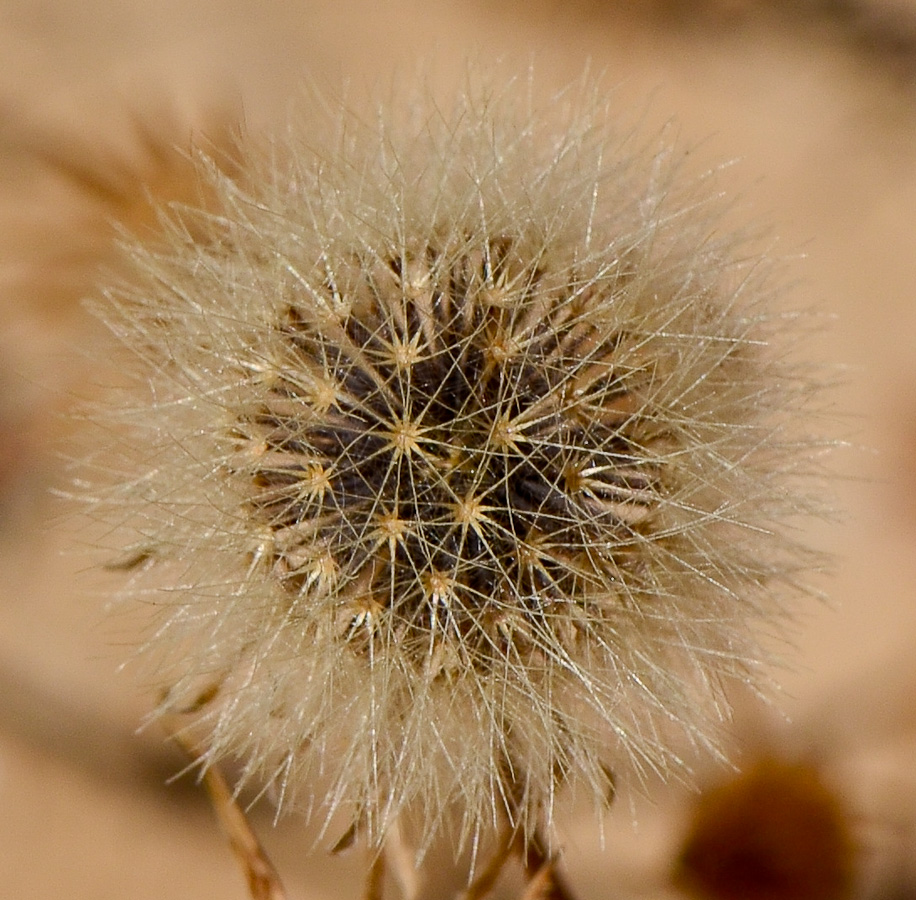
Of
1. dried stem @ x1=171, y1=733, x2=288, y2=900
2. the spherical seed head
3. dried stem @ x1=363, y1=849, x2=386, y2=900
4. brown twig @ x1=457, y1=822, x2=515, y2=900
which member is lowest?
dried stem @ x1=171, y1=733, x2=288, y2=900

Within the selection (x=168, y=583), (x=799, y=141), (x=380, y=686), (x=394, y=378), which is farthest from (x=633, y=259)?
(x=799, y=141)

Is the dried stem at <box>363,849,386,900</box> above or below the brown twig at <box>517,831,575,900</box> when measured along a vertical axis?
below

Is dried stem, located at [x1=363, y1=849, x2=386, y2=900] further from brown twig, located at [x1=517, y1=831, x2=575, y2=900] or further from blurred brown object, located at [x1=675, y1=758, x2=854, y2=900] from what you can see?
blurred brown object, located at [x1=675, y1=758, x2=854, y2=900]

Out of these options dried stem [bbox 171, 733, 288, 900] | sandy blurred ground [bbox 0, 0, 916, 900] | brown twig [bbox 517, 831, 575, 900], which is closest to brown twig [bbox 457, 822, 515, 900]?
brown twig [bbox 517, 831, 575, 900]

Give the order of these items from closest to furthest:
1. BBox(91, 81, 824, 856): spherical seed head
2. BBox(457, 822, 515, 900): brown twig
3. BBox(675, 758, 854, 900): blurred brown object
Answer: BBox(91, 81, 824, 856): spherical seed head → BBox(457, 822, 515, 900): brown twig → BBox(675, 758, 854, 900): blurred brown object

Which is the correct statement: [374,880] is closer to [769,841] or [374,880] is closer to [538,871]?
[538,871]

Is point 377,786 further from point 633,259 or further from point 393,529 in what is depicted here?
point 633,259

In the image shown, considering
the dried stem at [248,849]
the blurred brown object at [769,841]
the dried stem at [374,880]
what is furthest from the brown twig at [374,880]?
the blurred brown object at [769,841]
